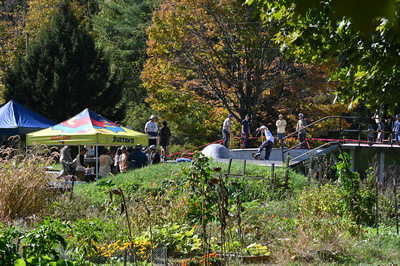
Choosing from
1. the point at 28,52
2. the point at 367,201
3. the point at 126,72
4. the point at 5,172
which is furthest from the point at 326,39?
the point at 126,72

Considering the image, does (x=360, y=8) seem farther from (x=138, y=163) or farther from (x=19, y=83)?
(x=19, y=83)

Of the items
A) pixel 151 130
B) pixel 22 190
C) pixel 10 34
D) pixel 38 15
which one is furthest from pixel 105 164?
pixel 38 15

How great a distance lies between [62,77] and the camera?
2828cm

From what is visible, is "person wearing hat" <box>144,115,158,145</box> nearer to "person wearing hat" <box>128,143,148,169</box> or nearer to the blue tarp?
"person wearing hat" <box>128,143,148,169</box>

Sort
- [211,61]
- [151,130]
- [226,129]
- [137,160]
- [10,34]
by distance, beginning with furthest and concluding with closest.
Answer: [10,34] < [211,61] < [226,129] < [151,130] < [137,160]

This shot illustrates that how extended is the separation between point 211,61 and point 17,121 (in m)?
10.2

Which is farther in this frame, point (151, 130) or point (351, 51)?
point (151, 130)

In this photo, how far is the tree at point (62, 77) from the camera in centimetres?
2805

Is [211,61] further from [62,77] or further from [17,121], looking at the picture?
[17,121]

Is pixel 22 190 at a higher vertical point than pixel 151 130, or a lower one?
lower

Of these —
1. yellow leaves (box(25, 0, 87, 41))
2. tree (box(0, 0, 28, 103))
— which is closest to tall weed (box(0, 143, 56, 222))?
tree (box(0, 0, 28, 103))

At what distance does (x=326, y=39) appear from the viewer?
640cm

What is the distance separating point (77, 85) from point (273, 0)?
925 inches

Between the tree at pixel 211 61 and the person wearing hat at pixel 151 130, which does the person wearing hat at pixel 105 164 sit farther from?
the tree at pixel 211 61
